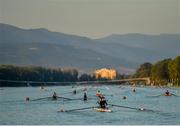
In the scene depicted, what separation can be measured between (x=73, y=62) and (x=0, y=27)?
465 inches

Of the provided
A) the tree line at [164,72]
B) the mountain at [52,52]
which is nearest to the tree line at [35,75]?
the mountain at [52,52]

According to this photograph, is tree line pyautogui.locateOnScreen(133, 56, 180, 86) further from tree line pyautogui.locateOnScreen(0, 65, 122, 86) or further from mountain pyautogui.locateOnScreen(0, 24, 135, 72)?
mountain pyautogui.locateOnScreen(0, 24, 135, 72)

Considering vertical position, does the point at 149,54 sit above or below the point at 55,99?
above

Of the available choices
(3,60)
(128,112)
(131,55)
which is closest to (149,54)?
(131,55)

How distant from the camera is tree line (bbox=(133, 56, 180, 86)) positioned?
188 ft

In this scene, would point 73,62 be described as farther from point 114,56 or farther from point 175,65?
point 175,65

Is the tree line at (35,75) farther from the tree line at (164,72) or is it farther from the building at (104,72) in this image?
the tree line at (164,72)

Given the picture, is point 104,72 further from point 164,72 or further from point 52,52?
point 164,72

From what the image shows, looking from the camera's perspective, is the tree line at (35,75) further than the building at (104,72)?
Yes

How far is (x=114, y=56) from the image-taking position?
44.8m

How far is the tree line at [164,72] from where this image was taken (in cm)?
5730

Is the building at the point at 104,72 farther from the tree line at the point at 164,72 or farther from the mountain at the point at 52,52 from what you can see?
the tree line at the point at 164,72

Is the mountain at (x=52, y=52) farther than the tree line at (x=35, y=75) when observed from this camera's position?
No

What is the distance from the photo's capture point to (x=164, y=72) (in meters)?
63.8
